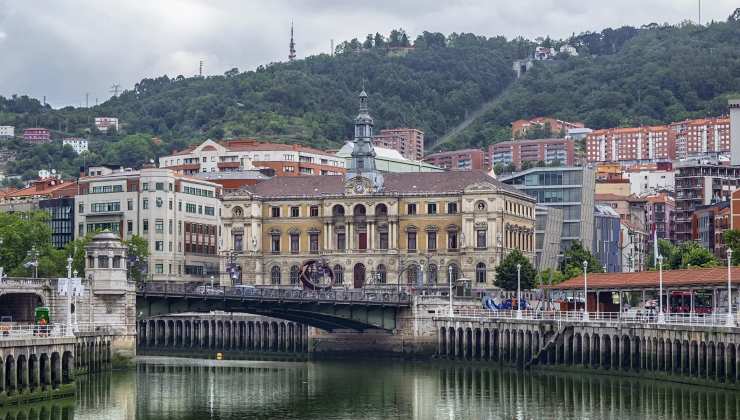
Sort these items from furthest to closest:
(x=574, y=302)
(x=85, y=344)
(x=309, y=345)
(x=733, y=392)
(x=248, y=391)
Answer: (x=309, y=345)
(x=574, y=302)
(x=85, y=344)
(x=248, y=391)
(x=733, y=392)

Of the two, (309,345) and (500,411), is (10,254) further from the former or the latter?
(500,411)

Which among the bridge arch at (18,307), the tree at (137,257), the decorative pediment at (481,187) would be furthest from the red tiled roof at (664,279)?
the tree at (137,257)

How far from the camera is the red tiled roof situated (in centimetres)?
12962

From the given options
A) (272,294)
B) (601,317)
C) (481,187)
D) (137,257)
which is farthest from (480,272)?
(601,317)

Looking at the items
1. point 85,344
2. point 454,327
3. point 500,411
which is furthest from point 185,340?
point 500,411

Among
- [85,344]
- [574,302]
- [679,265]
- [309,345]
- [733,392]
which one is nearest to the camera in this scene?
[733,392]

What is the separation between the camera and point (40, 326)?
368ft

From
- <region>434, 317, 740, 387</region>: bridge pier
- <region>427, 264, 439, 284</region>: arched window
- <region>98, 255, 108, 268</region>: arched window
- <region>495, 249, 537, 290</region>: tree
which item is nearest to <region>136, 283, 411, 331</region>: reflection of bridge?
<region>434, 317, 740, 387</region>: bridge pier

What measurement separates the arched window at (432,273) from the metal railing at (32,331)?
279ft

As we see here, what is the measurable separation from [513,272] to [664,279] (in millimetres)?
49377

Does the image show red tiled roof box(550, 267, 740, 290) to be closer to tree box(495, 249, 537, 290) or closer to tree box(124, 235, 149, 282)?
tree box(495, 249, 537, 290)

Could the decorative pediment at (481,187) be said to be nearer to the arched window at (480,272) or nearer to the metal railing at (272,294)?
the arched window at (480,272)

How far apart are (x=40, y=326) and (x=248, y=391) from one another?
17322 millimetres

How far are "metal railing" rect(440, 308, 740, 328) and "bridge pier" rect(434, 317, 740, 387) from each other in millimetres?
633
